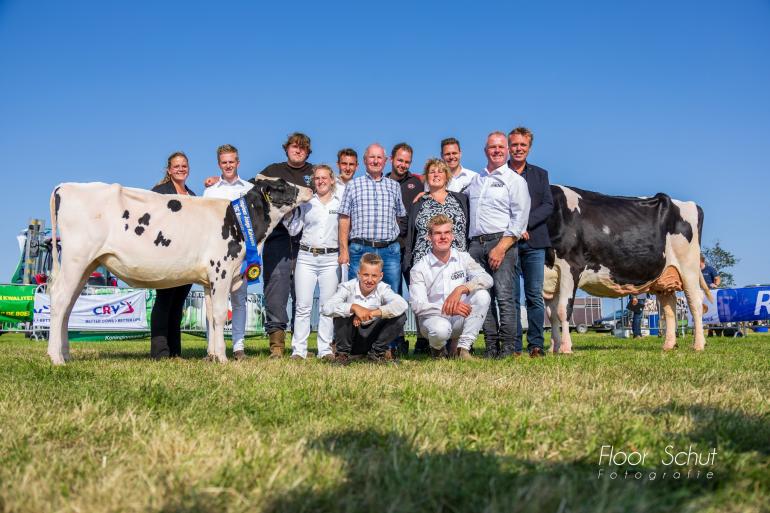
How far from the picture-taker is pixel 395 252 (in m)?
7.65

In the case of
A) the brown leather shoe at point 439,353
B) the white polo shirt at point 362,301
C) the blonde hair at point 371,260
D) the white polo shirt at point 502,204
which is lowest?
the brown leather shoe at point 439,353

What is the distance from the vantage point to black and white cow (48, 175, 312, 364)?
22.2 feet

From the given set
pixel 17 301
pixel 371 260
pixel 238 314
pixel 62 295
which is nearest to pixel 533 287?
pixel 371 260

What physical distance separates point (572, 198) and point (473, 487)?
791 cm

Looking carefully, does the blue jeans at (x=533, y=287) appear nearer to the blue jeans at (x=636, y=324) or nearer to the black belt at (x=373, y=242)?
the black belt at (x=373, y=242)

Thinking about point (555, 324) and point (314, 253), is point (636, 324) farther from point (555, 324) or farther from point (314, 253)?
point (314, 253)

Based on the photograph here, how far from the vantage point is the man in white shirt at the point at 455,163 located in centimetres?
851

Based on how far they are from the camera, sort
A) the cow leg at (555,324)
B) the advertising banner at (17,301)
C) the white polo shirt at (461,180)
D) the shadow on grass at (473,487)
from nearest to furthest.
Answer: the shadow on grass at (473,487)
the white polo shirt at (461,180)
the cow leg at (555,324)
the advertising banner at (17,301)

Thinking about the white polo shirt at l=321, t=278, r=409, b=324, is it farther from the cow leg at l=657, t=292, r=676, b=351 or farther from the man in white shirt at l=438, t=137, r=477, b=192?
the cow leg at l=657, t=292, r=676, b=351

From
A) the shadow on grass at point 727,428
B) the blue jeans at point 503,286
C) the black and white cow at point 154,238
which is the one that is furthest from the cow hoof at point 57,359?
the shadow on grass at point 727,428

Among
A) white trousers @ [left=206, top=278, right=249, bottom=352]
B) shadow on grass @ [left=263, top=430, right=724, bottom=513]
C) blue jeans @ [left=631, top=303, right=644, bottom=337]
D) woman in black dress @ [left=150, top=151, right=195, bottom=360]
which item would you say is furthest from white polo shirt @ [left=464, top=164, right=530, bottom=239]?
blue jeans @ [left=631, top=303, right=644, bottom=337]

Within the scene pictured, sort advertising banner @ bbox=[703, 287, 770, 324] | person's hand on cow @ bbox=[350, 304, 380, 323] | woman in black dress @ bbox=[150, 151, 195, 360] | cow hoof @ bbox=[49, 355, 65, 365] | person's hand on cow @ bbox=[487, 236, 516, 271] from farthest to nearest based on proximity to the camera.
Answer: advertising banner @ bbox=[703, 287, 770, 324] → woman in black dress @ bbox=[150, 151, 195, 360] → person's hand on cow @ bbox=[487, 236, 516, 271] → cow hoof @ bbox=[49, 355, 65, 365] → person's hand on cow @ bbox=[350, 304, 380, 323]

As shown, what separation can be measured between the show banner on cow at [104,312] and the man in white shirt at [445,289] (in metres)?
15.3

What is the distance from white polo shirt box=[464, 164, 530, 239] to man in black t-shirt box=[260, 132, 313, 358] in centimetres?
214
